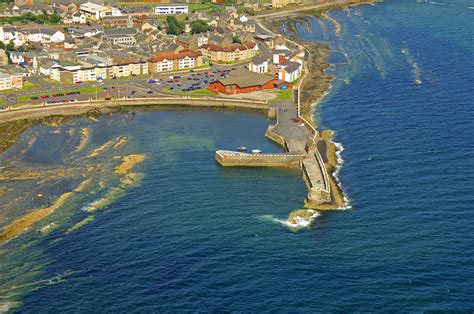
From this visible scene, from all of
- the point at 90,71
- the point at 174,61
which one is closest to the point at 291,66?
the point at 174,61

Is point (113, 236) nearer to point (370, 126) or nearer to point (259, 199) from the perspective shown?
point (259, 199)

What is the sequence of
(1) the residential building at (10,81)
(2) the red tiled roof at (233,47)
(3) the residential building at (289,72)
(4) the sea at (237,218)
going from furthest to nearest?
(2) the red tiled roof at (233,47)
(3) the residential building at (289,72)
(1) the residential building at (10,81)
(4) the sea at (237,218)

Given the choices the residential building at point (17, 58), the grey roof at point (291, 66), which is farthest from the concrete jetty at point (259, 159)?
the residential building at point (17, 58)

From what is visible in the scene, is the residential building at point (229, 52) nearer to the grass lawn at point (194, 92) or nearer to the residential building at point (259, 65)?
the residential building at point (259, 65)

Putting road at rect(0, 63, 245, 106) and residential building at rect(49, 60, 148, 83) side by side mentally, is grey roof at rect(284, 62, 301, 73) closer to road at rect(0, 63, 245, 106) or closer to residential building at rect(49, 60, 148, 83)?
road at rect(0, 63, 245, 106)

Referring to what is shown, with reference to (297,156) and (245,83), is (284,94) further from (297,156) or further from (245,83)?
(297,156)

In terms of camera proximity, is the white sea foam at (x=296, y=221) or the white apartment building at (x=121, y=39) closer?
the white sea foam at (x=296, y=221)

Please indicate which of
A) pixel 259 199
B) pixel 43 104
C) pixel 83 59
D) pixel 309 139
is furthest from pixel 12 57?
pixel 259 199
